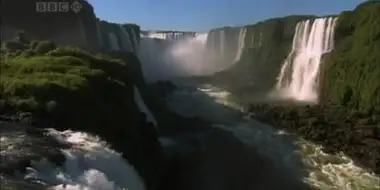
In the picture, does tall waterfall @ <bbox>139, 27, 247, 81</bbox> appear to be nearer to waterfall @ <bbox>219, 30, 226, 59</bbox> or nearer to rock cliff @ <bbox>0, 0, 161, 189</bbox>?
waterfall @ <bbox>219, 30, 226, 59</bbox>

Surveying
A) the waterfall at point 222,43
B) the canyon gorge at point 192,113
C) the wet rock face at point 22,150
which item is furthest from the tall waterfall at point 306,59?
the wet rock face at point 22,150

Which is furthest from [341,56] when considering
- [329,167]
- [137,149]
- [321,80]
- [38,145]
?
[38,145]

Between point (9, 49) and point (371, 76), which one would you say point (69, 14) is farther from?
point (371, 76)

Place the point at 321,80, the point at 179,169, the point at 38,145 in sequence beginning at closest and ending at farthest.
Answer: the point at 38,145 → the point at 179,169 → the point at 321,80

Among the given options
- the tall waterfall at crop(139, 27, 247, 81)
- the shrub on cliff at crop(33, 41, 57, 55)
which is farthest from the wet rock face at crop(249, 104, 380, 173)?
the tall waterfall at crop(139, 27, 247, 81)

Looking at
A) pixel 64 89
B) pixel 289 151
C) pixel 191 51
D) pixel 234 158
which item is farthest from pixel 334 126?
pixel 191 51

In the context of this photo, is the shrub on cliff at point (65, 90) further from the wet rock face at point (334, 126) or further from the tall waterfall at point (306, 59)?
the tall waterfall at point (306, 59)
